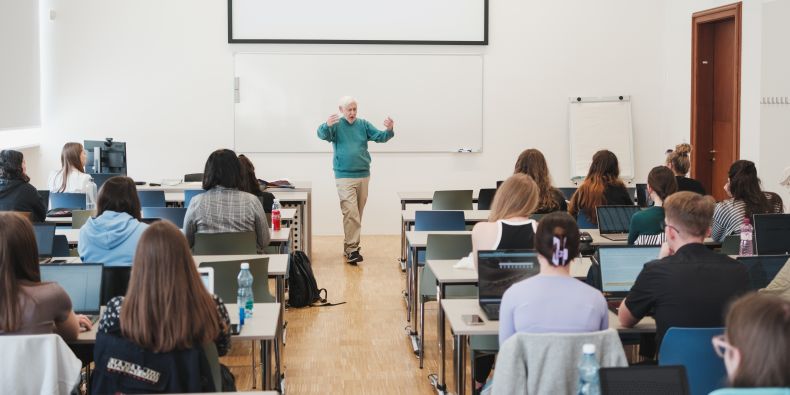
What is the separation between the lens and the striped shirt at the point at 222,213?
582 cm

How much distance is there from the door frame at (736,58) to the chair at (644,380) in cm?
744

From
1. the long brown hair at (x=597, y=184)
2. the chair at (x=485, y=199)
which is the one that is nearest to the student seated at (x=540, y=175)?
the long brown hair at (x=597, y=184)

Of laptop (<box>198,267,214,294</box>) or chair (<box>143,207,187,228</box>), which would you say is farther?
chair (<box>143,207,187,228</box>)

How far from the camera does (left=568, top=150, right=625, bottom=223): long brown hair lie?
671cm

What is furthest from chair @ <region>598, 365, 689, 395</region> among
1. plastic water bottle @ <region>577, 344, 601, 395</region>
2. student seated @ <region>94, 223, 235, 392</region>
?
student seated @ <region>94, 223, 235, 392</region>

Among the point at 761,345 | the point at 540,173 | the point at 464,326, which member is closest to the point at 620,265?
the point at 464,326

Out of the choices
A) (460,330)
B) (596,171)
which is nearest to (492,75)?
(596,171)

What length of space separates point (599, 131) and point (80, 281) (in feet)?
28.2

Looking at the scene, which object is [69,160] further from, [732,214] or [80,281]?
[732,214]

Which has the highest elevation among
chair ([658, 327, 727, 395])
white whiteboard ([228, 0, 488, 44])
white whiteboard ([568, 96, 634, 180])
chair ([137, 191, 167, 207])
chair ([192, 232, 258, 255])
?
white whiteboard ([228, 0, 488, 44])

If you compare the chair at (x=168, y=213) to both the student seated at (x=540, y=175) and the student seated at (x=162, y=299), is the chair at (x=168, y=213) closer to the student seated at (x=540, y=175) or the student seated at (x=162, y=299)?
the student seated at (x=540, y=175)

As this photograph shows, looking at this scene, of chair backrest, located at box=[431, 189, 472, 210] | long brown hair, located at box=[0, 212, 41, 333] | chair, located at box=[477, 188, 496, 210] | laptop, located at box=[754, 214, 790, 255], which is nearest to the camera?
long brown hair, located at box=[0, 212, 41, 333]

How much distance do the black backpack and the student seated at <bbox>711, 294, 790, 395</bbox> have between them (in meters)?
5.47

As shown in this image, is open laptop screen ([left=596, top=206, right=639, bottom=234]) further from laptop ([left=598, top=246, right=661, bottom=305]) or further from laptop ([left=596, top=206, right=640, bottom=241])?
laptop ([left=598, top=246, right=661, bottom=305])
